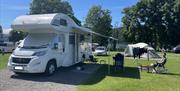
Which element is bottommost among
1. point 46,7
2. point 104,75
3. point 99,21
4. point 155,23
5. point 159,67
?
point 104,75

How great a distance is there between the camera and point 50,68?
13453 mm

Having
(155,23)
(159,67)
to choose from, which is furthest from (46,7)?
(159,67)

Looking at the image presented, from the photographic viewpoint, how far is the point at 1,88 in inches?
392

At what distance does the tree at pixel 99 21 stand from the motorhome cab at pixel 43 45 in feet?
166

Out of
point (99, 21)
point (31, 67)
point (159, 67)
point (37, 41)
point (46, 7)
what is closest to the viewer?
point (31, 67)

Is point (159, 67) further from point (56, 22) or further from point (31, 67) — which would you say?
point (31, 67)

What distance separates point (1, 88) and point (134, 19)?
49.0 m

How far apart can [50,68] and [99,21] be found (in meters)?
57.0

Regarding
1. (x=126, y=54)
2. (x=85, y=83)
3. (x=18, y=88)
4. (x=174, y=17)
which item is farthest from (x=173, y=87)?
(x=174, y=17)

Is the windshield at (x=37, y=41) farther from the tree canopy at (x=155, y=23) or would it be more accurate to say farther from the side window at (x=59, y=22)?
the tree canopy at (x=155, y=23)

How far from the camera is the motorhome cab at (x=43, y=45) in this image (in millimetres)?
12664

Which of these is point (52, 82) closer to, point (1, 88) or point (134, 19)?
point (1, 88)

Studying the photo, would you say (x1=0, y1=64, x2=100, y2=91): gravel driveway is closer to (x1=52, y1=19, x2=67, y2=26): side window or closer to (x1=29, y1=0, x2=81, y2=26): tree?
(x1=52, y1=19, x2=67, y2=26): side window

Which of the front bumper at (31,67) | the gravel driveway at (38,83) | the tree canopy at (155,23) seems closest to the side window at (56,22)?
the front bumper at (31,67)
